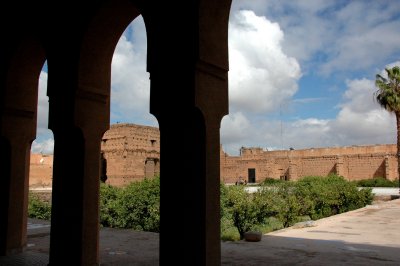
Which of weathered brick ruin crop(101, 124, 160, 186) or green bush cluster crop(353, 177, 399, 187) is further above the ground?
weathered brick ruin crop(101, 124, 160, 186)

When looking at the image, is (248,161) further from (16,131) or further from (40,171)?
(16,131)

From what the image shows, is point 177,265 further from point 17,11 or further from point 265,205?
point 265,205

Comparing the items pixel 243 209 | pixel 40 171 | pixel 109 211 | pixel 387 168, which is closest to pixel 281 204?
pixel 243 209

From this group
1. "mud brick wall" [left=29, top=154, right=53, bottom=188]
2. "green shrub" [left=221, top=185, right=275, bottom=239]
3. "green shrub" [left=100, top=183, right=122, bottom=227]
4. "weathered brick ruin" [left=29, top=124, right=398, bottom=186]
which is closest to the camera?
"green shrub" [left=221, top=185, right=275, bottom=239]

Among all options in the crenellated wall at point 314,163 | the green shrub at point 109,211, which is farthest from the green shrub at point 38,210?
the crenellated wall at point 314,163

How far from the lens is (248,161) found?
46.0 meters

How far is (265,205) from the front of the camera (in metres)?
12.3

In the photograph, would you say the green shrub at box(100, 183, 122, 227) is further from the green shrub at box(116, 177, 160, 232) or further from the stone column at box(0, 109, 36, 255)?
the stone column at box(0, 109, 36, 255)

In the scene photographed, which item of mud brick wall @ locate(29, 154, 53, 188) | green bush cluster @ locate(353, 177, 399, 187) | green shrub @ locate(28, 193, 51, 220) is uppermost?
mud brick wall @ locate(29, 154, 53, 188)

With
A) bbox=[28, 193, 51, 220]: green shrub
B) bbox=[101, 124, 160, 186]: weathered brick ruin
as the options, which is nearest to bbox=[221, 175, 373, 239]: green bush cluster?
bbox=[28, 193, 51, 220]: green shrub

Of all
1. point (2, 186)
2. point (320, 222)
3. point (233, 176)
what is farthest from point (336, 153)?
point (2, 186)

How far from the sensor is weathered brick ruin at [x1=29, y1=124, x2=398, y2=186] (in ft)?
106

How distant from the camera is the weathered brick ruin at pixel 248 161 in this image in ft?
106

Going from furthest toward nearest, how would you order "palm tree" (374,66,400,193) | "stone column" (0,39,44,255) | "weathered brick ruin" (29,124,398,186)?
1. "weathered brick ruin" (29,124,398,186)
2. "palm tree" (374,66,400,193)
3. "stone column" (0,39,44,255)
